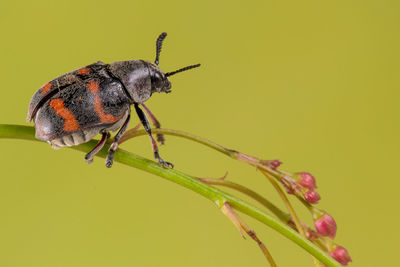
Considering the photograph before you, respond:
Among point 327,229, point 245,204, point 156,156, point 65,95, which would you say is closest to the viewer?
point 245,204

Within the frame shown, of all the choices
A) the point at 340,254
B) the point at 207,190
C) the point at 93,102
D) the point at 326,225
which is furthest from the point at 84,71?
the point at 340,254

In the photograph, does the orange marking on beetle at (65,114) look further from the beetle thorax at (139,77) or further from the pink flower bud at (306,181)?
the pink flower bud at (306,181)

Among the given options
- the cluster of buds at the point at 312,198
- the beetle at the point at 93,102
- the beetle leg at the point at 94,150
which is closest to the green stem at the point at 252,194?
the cluster of buds at the point at 312,198

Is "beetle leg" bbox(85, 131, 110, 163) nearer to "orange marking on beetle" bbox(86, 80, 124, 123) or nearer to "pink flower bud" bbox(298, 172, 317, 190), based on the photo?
"orange marking on beetle" bbox(86, 80, 124, 123)

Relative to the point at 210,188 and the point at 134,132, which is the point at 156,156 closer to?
the point at 134,132

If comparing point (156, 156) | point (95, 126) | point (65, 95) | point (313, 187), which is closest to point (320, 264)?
point (313, 187)

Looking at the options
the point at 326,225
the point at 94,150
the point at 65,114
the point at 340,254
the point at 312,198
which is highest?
the point at 65,114

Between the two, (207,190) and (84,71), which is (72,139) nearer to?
(84,71)
